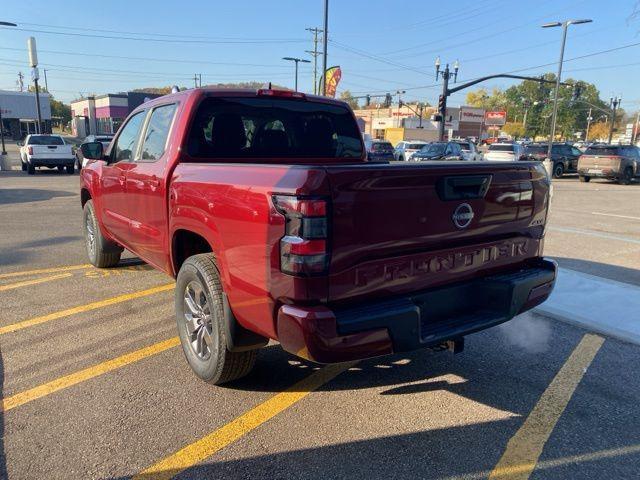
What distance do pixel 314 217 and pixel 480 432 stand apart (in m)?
1.67

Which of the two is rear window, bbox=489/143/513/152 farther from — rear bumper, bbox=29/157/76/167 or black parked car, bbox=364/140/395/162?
rear bumper, bbox=29/157/76/167

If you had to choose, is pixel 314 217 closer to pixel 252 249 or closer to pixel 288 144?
pixel 252 249

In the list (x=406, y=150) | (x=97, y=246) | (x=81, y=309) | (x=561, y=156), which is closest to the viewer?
(x=81, y=309)

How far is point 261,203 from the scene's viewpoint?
2.56 metres

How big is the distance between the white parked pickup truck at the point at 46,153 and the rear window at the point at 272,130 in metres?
20.7

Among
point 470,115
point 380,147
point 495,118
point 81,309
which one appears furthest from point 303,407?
point 495,118

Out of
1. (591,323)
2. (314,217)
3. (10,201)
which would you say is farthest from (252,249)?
(10,201)

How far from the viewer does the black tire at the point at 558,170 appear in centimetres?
2594

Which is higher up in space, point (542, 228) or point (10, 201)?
point (542, 228)

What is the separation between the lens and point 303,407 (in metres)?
3.19

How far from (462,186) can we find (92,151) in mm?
3965

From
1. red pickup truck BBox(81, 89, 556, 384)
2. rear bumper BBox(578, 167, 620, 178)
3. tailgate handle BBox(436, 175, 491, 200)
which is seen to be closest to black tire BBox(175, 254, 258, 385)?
red pickup truck BBox(81, 89, 556, 384)

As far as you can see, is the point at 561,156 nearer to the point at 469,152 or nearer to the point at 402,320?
the point at 469,152

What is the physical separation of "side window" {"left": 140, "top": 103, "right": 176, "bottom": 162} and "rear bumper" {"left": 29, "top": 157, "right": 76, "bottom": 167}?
65.8 feet
